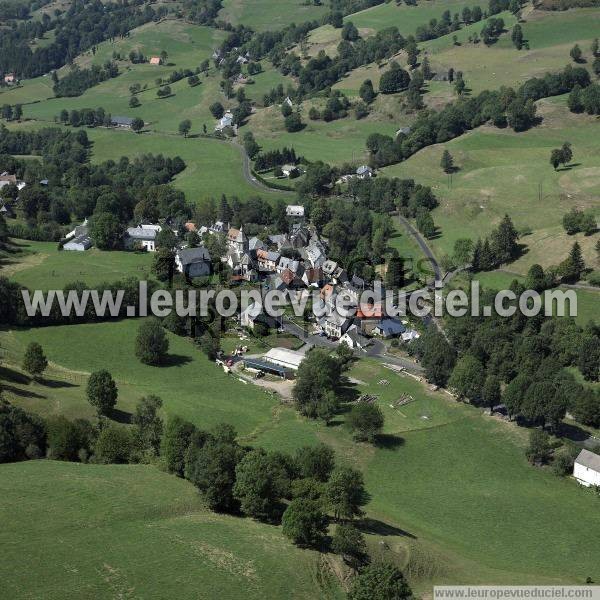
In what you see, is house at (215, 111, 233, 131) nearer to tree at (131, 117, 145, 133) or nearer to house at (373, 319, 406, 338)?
tree at (131, 117, 145, 133)

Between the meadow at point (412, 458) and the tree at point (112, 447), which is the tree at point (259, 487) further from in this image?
the tree at point (112, 447)

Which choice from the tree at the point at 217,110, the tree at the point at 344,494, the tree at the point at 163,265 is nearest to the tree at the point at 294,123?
the tree at the point at 217,110

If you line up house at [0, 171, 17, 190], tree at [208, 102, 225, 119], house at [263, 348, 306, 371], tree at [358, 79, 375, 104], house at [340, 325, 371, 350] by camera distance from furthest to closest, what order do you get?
tree at [208, 102, 225, 119] → tree at [358, 79, 375, 104] → house at [0, 171, 17, 190] → house at [340, 325, 371, 350] → house at [263, 348, 306, 371]

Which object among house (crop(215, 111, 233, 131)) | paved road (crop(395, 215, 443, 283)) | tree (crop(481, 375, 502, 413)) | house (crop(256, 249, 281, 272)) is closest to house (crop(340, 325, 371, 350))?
tree (crop(481, 375, 502, 413))

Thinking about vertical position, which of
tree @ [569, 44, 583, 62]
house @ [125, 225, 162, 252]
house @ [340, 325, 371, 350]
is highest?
tree @ [569, 44, 583, 62]

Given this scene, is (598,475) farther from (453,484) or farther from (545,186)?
(545,186)

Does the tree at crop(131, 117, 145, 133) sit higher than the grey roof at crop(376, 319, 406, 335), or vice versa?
the tree at crop(131, 117, 145, 133)

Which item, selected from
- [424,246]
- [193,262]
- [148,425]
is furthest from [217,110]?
[148,425]

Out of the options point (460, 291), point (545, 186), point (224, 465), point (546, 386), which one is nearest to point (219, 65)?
point (545, 186)
